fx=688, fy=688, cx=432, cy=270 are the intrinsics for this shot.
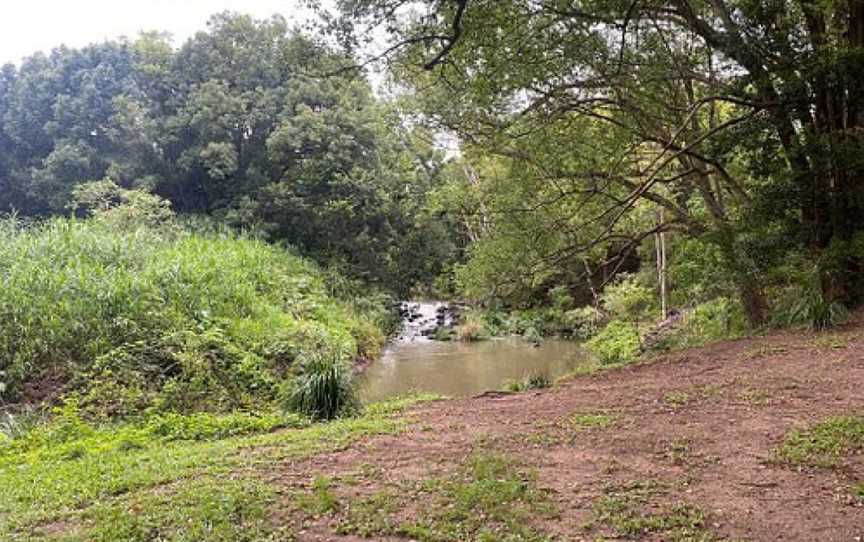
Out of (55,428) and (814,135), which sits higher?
(814,135)

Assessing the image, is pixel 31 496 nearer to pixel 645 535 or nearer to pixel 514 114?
pixel 645 535

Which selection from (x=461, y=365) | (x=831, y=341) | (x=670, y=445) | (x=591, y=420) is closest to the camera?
(x=670, y=445)

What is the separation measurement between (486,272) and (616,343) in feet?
15.0

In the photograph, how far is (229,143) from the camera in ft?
64.8

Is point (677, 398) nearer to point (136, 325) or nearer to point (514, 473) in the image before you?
point (514, 473)

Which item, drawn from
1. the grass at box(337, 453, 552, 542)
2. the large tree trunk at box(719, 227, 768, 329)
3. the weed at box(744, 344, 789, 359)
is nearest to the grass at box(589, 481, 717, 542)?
the grass at box(337, 453, 552, 542)

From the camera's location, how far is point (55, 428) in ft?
22.3

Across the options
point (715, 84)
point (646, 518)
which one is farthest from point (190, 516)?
point (715, 84)

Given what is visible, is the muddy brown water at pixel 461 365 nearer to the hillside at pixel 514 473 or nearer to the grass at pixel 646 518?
the hillside at pixel 514 473

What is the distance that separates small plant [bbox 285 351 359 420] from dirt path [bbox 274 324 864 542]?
95 cm

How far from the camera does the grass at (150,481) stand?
350cm

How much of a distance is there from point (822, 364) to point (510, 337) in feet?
40.4

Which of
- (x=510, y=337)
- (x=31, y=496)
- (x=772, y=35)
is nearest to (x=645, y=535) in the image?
(x=31, y=496)

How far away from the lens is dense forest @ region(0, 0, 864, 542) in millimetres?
3971
